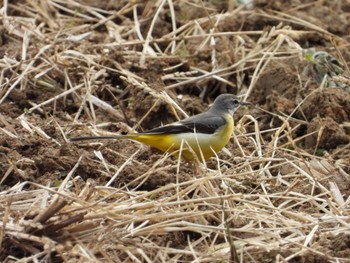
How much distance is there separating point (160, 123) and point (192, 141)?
1.18m

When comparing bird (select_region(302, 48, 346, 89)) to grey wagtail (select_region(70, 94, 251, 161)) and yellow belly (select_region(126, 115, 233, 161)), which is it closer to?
grey wagtail (select_region(70, 94, 251, 161))

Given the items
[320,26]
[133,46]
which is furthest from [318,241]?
[320,26]

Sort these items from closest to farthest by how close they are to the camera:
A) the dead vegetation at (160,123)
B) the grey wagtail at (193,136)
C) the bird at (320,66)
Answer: the dead vegetation at (160,123)
the grey wagtail at (193,136)
the bird at (320,66)

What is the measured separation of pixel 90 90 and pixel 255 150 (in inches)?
72.8

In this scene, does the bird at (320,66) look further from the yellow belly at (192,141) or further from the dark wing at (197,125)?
the yellow belly at (192,141)

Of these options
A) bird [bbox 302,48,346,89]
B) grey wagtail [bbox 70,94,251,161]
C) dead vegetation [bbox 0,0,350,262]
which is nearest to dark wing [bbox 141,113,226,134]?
grey wagtail [bbox 70,94,251,161]

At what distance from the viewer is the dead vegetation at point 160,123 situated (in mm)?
5945

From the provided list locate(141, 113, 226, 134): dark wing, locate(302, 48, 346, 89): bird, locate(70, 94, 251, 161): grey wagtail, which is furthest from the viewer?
locate(302, 48, 346, 89): bird

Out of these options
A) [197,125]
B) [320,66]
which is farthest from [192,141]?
[320,66]

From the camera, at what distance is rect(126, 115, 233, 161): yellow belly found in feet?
25.7

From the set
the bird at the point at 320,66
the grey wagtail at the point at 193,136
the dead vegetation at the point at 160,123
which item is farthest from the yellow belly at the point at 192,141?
the bird at the point at 320,66

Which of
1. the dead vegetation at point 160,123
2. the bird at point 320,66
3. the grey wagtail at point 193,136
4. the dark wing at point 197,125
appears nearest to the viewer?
the dead vegetation at point 160,123

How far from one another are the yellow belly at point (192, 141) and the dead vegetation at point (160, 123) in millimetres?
136

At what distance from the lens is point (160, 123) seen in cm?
908
